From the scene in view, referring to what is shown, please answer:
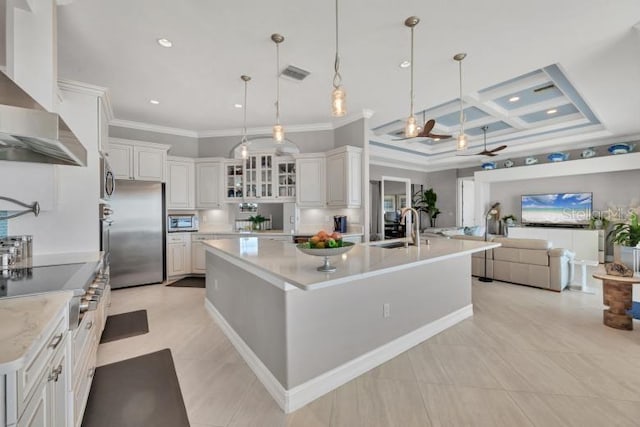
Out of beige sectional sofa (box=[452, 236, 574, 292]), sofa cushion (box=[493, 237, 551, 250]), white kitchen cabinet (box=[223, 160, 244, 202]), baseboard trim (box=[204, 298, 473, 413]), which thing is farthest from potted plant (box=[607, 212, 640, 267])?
white kitchen cabinet (box=[223, 160, 244, 202])

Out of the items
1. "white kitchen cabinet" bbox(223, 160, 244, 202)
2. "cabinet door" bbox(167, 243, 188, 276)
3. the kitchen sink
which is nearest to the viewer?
the kitchen sink

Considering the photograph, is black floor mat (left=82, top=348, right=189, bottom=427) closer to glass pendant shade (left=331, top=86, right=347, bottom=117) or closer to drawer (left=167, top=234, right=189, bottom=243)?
glass pendant shade (left=331, top=86, right=347, bottom=117)

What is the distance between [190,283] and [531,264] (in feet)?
18.6

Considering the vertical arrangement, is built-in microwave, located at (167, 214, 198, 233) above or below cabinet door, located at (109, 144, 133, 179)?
below

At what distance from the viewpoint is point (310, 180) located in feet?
16.7

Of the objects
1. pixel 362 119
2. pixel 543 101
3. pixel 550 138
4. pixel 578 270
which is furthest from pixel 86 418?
pixel 550 138

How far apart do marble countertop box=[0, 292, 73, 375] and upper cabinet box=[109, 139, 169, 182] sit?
3769mm

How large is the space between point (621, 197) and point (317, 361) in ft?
27.6

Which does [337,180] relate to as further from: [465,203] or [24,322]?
[465,203]

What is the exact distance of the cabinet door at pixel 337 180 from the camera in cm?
466

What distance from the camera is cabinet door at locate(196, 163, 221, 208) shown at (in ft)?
17.6

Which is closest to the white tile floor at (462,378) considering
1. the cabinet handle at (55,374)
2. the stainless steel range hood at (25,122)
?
the cabinet handle at (55,374)

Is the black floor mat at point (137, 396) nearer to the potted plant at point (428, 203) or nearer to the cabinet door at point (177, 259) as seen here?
the cabinet door at point (177, 259)

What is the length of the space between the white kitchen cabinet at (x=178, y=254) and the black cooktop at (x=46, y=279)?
2.93 meters
